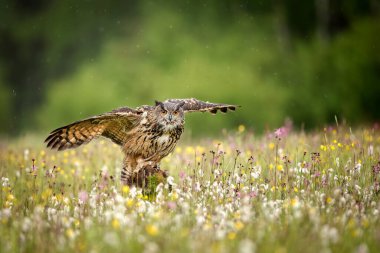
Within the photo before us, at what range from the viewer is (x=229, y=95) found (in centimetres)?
2909

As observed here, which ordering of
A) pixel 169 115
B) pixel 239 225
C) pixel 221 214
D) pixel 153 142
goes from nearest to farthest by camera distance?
1. pixel 239 225
2. pixel 221 214
3. pixel 169 115
4. pixel 153 142

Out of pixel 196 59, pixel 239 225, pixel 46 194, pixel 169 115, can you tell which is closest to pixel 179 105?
pixel 169 115

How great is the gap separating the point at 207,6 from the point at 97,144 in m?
26.3

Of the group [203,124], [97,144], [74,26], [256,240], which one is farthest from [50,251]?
[74,26]

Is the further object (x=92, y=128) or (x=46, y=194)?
(x=92, y=128)

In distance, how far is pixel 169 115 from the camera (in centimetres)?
739

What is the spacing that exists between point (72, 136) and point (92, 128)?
267 millimetres

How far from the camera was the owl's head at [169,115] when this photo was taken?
24.3 feet

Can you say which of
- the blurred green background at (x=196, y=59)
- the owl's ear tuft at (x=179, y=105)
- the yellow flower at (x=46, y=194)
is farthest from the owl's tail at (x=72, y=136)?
the blurred green background at (x=196, y=59)

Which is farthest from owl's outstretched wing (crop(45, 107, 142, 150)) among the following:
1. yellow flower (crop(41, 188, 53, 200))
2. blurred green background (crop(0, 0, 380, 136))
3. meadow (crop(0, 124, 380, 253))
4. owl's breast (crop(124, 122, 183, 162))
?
blurred green background (crop(0, 0, 380, 136))

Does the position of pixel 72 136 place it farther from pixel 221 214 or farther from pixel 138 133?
pixel 221 214

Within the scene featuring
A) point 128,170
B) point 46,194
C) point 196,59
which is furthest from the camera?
point 196,59

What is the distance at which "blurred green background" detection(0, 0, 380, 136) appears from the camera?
28125mm

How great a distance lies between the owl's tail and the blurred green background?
17454 millimetres
